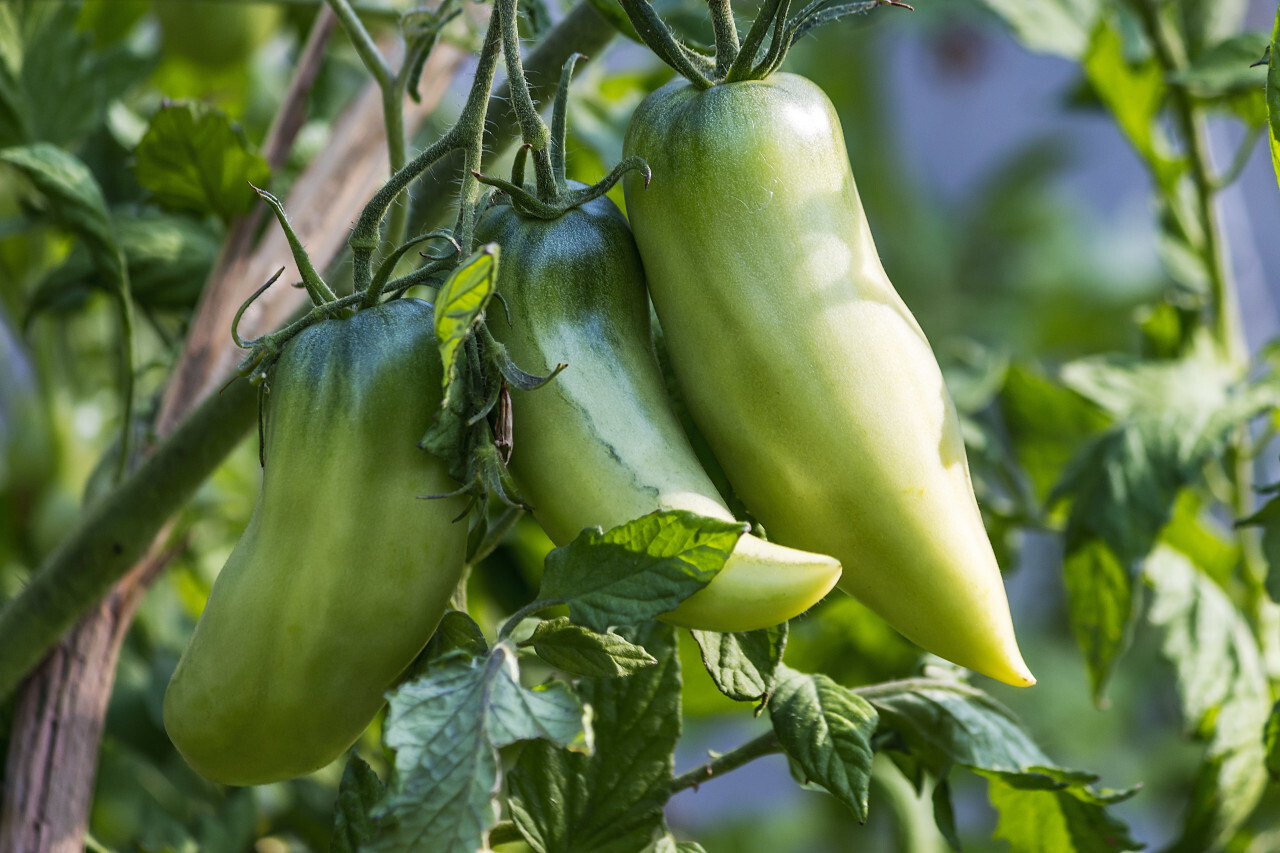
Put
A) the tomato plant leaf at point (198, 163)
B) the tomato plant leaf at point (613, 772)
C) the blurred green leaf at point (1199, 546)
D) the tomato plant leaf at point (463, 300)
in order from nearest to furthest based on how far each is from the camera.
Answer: the tomato plant leaf at point (463, 300) → the tomato plant leaf at point (613, 772) → the tomato plant leaf at point (198, 163) → the blurred green leaf at point (1199, 546)

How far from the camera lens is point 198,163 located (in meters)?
0.50

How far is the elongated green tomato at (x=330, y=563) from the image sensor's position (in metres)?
0.29

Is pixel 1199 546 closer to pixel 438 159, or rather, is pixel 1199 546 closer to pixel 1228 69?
pixel 1228 69

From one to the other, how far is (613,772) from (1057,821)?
0.52ft

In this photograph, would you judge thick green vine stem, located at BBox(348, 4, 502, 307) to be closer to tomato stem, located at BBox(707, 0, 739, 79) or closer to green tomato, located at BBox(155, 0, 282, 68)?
tomato stem, located at BBox(707, 0, 739, 79)

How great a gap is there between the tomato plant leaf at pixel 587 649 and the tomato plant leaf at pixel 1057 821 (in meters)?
0.15

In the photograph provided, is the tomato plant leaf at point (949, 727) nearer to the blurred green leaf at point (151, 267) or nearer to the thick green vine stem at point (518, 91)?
the thick green vine stem at point (518, 91)

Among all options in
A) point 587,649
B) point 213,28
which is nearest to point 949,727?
point 587,649

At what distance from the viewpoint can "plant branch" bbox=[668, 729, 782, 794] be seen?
1.27 feet

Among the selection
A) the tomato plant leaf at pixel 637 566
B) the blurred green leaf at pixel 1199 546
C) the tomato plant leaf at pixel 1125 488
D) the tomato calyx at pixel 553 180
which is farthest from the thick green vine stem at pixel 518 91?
the blurred green leaf at pixel 1199 546

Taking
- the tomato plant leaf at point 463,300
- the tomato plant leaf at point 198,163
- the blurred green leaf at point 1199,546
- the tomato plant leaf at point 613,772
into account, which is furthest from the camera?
the blurred green leaf at point 1199,546

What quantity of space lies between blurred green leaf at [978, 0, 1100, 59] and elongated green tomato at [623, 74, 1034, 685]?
36 centimetres

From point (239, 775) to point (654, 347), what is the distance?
16cm

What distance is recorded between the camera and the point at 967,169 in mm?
2432
